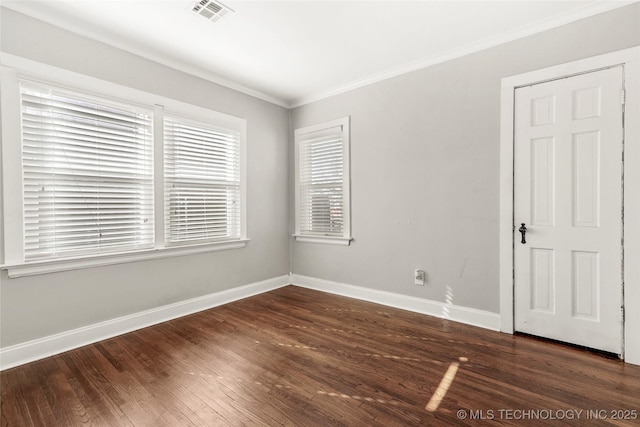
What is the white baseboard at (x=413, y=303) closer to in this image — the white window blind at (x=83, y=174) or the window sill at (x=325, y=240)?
the window sill at (x=325, y=240)

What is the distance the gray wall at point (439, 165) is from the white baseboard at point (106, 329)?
5.24ft

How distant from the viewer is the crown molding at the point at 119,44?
7.53 ft

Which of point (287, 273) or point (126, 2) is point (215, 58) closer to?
point (126, 2)

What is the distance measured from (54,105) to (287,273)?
3271mm

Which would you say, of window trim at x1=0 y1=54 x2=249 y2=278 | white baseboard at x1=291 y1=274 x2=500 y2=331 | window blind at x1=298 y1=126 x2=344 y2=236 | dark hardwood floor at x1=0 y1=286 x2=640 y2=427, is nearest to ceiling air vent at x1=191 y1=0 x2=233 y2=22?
window trim at x1=0 y1=54 x2=249 y2=278

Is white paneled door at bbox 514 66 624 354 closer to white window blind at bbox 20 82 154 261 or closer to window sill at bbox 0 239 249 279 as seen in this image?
window sill at bbox 0 239 249 279

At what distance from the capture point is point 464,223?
299 cm

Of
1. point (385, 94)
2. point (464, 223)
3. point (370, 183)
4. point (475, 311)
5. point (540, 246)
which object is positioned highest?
point (385, 94)

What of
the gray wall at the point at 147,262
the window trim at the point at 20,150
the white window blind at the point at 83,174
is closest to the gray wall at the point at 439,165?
the gray wall at the point at 147,262

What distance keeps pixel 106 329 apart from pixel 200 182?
1.71 meters

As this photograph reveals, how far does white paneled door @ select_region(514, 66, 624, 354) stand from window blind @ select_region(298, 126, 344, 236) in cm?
203

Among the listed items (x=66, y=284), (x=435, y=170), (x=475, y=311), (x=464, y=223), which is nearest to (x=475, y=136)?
(x=435, y=170)

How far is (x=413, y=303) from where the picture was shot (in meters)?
3.33

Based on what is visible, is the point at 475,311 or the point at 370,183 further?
the point at 370,183
